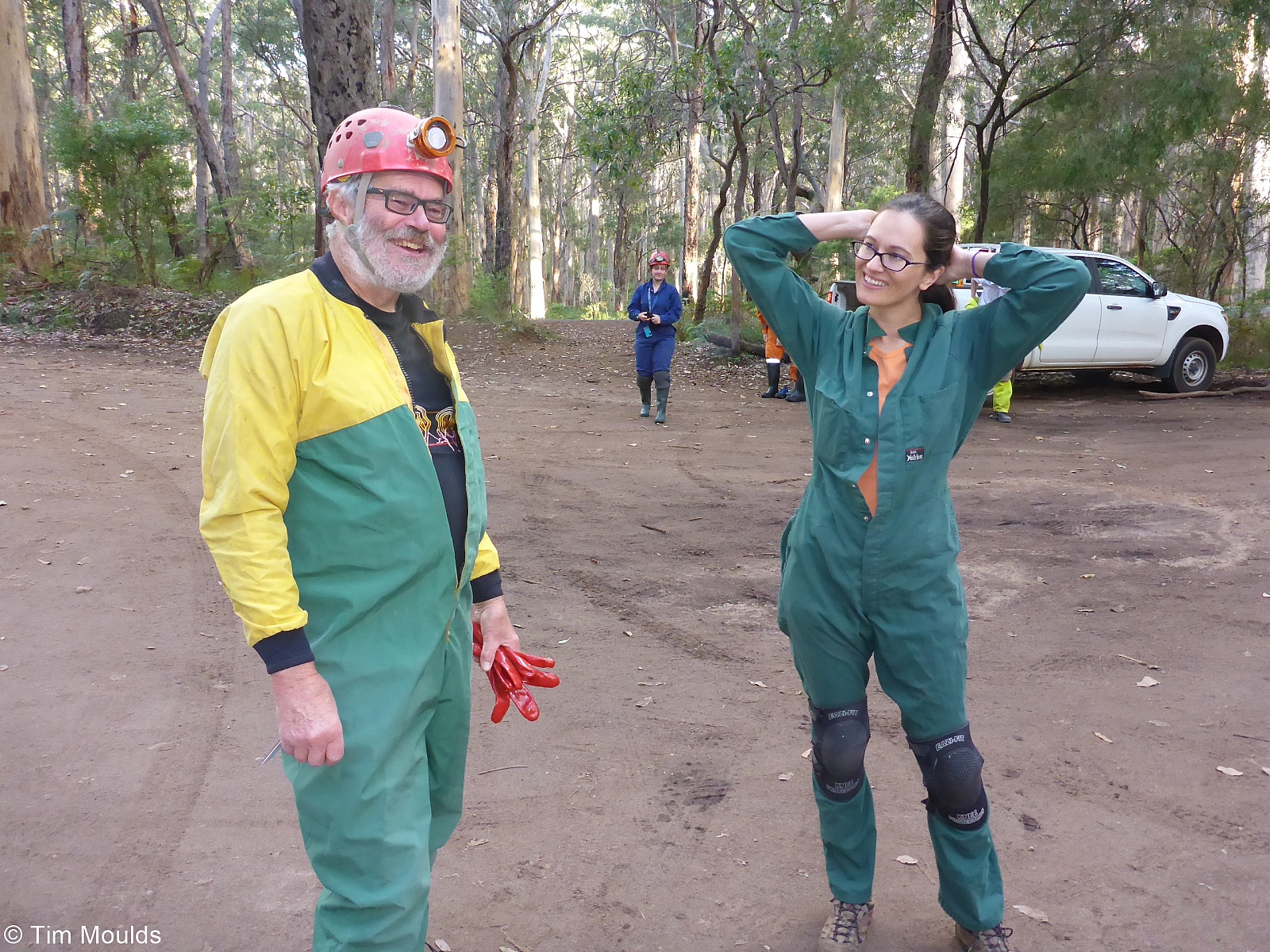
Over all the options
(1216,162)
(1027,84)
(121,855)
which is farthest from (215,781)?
(1216,162)

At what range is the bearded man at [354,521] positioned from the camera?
6.27ft

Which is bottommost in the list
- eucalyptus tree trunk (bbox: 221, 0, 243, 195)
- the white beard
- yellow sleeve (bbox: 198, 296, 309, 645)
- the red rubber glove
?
the red rubber glove

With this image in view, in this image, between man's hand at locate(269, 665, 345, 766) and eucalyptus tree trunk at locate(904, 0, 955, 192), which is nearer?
man's hand at locate(269, 665, 345, 766)

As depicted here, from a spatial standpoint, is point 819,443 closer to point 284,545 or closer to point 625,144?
point 284,545

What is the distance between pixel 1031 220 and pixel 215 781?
61.9 ft

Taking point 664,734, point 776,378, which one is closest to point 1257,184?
point 776,378

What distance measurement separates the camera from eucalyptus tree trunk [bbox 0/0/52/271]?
17172 millimetres

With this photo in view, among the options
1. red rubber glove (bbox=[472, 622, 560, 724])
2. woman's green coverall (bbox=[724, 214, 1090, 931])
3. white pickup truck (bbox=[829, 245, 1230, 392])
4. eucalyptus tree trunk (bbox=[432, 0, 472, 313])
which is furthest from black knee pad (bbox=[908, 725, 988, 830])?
eucalyptus tree trunk (bbox=[432, 0, 472, 313])

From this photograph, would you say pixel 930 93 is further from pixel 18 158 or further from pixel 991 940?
pixel 18 158

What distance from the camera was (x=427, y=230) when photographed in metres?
2.23

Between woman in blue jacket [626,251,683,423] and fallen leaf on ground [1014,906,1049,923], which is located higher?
woman in blue jacket [626,251,683,423]

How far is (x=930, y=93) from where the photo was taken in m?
14.8

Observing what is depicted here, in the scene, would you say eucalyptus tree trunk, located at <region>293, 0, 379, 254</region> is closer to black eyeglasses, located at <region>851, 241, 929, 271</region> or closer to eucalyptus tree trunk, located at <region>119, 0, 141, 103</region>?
black eyeglasses, located at <region>851, 241, 929, 271</region>

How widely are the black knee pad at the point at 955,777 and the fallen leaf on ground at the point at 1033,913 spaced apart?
592mm
